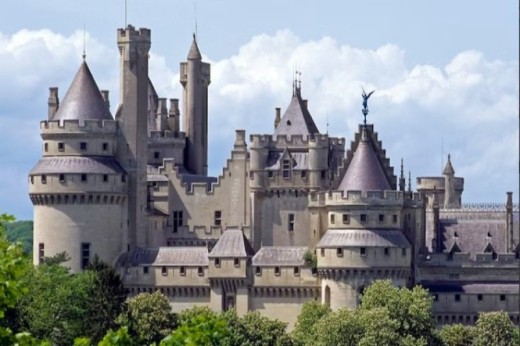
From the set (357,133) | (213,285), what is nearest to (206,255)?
(213,285)

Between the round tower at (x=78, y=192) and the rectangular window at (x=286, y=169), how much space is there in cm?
929

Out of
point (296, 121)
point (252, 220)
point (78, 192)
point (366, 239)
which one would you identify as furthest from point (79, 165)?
point (366, 239)

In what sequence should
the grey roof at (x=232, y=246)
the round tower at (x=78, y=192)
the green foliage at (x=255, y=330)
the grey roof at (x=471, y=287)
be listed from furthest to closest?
the round tower at (x=78, y=192), the grey roof at (x=471, y=287), the grey roof at (x=232, y=246), the green foliage at (x=255, y=330)

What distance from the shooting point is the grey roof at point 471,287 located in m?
139

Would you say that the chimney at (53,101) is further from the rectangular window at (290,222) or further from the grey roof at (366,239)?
the grey roof at (366,239)

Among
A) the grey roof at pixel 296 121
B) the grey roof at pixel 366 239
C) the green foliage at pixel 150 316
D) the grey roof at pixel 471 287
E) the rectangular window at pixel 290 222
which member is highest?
the grey roof at pixel 296 121

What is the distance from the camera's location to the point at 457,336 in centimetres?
13038

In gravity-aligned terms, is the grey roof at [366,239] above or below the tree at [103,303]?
above

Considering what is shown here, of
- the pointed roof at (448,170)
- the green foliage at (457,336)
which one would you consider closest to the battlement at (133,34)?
the green foliage at (457,336)

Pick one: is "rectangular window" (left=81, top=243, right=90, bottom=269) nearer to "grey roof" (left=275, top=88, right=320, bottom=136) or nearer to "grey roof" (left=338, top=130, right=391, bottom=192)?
"grey roof" (left=275, top=88, right=320, bottom=136)

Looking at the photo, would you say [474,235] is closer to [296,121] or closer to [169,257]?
[296,121]

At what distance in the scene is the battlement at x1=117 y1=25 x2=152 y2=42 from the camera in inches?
5709

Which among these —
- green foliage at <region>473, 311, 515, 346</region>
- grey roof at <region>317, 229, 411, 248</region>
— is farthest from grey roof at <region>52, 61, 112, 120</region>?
green foliage at <region>473, 311, 515, 346</region>

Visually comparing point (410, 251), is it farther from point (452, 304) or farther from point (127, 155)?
point (127, 155)
